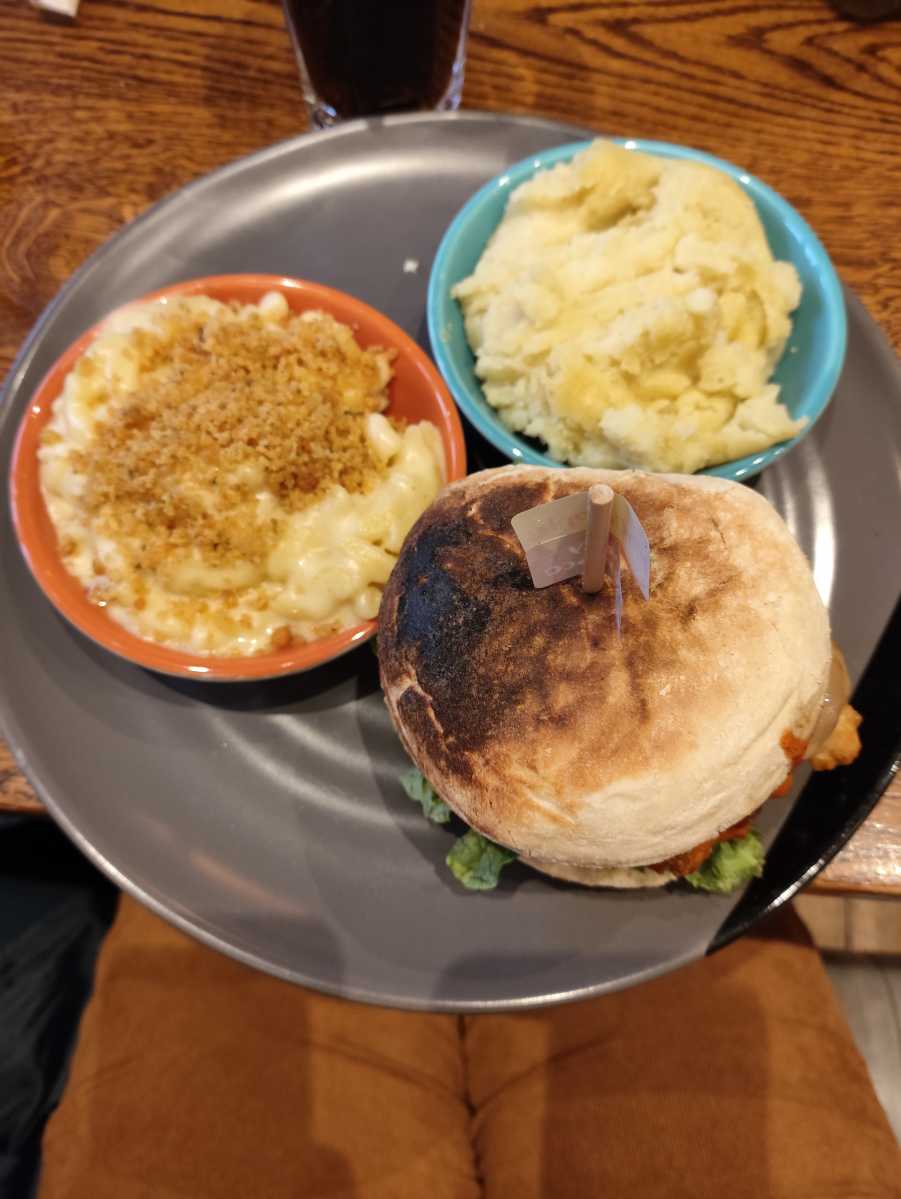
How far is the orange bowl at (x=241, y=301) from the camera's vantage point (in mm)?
1277

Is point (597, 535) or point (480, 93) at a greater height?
point (480, 93)

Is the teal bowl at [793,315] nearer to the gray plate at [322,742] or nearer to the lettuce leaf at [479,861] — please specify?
the gray plate at [322,742]

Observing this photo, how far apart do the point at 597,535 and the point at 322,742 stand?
0.72 metres

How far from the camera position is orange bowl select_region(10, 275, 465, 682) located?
1.28 metres

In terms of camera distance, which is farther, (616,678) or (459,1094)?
(459,1094)

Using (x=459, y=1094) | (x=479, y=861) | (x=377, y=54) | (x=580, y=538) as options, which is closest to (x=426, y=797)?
(x=479, y=861)

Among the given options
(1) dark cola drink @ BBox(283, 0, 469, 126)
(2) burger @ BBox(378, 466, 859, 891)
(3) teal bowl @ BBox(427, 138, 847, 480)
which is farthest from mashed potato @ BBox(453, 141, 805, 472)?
(1) dark cola drink @ BBox(283, 0, 469, 126)

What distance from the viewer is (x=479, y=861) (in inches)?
49.8

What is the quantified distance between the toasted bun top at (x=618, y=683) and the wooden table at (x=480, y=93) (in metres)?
1.09

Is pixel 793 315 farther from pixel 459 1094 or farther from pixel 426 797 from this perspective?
pixel 459 1094

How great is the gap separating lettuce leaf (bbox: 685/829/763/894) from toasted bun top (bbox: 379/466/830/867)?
207mm

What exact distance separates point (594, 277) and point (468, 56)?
903 mm

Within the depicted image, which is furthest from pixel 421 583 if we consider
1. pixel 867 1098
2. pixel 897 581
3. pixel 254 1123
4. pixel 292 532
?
pixel 867 1098

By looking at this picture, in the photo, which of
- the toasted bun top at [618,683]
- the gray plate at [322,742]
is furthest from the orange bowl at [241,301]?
the toasted bun top at [618,683]
